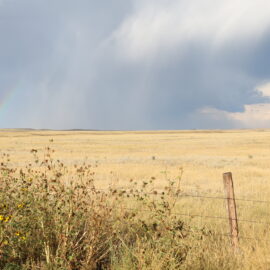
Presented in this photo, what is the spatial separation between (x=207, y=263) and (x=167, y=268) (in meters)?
0.71

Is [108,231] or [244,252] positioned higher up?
[108,231]

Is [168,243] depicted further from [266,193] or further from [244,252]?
[266,193]

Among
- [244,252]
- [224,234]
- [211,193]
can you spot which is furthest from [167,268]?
[211,193]

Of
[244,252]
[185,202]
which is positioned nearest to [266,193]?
[185,202]

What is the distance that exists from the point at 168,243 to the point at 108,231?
1026 mm

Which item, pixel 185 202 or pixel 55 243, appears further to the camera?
pixel 185 202

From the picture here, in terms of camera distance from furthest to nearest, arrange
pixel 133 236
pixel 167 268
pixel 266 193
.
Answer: pixel 266 193 < pixel 133 236 < pixel 167 268

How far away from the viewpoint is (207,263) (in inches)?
186

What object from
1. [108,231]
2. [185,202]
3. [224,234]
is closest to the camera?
[108,231]

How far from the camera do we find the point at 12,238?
442 centimetres

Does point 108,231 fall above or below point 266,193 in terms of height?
below

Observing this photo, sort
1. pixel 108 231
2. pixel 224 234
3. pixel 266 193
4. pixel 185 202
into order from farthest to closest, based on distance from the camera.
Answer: pixel 266 193
pixel 185 202
pixel 224 234
pixel 108 231

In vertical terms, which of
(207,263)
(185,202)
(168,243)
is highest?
(185,202)

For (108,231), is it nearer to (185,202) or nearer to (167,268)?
(167,268)
